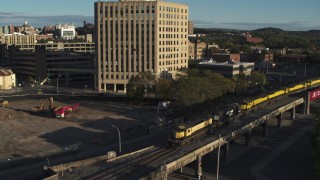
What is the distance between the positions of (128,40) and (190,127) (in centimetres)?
8147

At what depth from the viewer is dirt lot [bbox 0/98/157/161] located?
2516 inches

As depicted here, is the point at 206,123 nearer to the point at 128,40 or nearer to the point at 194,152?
the point at 194,152

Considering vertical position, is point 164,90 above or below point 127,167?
above

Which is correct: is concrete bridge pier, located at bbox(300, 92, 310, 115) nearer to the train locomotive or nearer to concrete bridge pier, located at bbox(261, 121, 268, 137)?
concrete bridge pier, located at bbox(261, 121, 268, 137)

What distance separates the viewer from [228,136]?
2152 inches

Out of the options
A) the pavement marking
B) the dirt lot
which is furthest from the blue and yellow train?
the dirt lot

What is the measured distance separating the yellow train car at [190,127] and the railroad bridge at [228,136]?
2.22 metres

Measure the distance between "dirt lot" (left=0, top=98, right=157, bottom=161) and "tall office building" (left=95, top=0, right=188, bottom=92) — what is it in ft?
88.3

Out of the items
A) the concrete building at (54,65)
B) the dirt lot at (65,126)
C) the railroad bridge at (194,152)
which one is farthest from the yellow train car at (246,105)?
the concrete building at (54,65)

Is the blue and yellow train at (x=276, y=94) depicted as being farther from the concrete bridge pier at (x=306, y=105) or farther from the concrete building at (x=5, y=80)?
the concrete building at (x=5, y=80)

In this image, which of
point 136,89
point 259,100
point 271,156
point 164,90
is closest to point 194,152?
point 271,156

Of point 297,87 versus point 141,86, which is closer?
point 297,87

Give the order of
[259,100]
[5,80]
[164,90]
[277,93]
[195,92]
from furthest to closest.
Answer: [5,80]
[164,90]
[277,93]
[195,92]
[259,100]

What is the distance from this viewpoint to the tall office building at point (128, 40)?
426 ft
